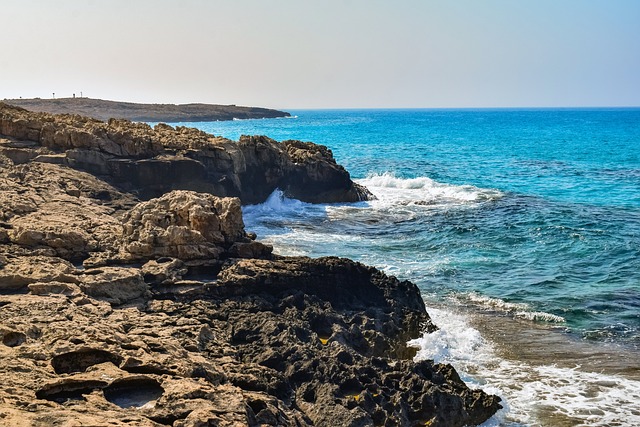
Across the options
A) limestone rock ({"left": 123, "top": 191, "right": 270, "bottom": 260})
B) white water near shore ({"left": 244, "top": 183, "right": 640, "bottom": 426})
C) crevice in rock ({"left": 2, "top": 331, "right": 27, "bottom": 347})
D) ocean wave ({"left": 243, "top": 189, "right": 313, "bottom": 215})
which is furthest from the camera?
ocean wave ({"left": 243, "top": 189, "right": 313, "bottom": 215})

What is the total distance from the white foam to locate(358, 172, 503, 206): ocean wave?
71.8 feet

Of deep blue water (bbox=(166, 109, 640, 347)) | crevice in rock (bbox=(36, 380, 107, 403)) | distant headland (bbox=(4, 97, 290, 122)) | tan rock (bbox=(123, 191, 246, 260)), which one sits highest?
distant headland (bbox=(4, 97, 290, 122))

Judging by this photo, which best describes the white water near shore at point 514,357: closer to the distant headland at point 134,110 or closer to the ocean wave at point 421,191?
the ocean wave at point 421,191

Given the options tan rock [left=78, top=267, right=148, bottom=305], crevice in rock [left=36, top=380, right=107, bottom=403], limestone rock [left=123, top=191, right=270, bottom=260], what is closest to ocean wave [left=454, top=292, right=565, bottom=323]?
limestone rock [left=123, top=191, right=270, bottom=260]

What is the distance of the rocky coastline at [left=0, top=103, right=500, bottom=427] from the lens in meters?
8.91

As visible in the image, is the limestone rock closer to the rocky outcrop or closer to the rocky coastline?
the rocky coastline

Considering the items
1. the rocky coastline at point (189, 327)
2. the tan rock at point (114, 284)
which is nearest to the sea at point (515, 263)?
the rocky coastline at point (189, 327)

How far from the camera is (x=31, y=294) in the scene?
486 inches

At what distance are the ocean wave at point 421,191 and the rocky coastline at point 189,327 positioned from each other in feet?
69.9

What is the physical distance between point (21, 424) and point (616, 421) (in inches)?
405

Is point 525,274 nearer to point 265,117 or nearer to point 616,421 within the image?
point 616,421

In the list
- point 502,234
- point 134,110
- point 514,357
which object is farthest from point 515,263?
point 134,110

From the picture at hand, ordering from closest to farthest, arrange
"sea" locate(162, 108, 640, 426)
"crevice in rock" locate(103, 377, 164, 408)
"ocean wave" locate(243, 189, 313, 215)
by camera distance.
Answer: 1. "crevice in rock" locate(103, 377, 164, 408)
2. "sea" locate(162, 108, 640, 426)
3. "ocean wave" locate(243, 189, 313, 215)

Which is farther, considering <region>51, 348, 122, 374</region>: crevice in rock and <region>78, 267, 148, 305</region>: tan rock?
<region>78, 267, 148, 305</region>: tan rock
